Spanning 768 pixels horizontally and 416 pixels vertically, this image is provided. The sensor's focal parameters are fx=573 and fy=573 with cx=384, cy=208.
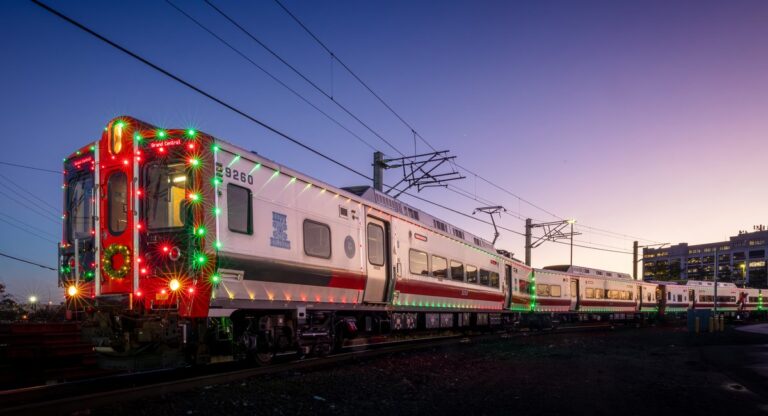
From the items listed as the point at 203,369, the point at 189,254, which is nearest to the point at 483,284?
the point at 203,369

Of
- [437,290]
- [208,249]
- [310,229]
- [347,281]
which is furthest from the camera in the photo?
[437,290]

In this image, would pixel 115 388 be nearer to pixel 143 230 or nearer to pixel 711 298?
pixel 143 230

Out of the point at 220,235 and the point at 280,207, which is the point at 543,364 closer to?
the point at 280,207

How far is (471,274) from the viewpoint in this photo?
69.4ft

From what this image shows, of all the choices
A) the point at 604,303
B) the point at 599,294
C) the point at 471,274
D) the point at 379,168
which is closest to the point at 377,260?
the point at 471,274

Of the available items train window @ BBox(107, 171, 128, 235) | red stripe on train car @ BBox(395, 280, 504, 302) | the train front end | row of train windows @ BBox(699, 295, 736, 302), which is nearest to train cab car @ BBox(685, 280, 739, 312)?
row of train windows @ BBox(699, 295, 736, 302)

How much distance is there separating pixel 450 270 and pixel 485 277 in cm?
403

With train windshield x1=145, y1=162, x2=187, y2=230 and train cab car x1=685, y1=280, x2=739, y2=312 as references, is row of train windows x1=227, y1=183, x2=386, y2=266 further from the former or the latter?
train cab car x1=685, y1=280, x2=739, y2=312

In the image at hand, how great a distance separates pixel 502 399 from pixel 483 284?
14373 millimetres

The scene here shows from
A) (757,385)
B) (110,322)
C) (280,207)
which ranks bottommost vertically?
(757,385)

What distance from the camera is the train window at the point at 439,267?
17.9 meters

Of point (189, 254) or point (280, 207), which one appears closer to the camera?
point (189, 254)

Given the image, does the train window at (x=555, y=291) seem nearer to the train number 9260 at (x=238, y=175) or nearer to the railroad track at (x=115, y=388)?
the railroad track at (x=115, y=388)

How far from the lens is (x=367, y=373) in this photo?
33.7ft
